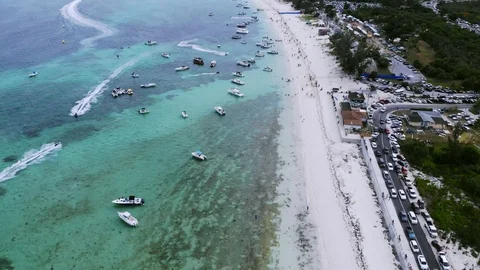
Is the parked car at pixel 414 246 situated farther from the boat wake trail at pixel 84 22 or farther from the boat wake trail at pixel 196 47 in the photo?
the boat wake trail at pixel 84 22

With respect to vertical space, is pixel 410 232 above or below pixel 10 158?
above

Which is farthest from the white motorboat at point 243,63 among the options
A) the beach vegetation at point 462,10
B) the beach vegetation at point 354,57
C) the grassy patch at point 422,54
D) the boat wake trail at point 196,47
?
the beach vegetation at point 462,10

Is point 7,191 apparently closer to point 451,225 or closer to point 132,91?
point 132,91

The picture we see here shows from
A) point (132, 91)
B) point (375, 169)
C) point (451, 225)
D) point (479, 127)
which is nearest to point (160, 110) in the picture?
point (132, 91)

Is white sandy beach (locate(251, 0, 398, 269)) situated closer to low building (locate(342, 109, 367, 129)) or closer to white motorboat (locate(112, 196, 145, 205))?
low building (locate(342, 109, 367, 129))

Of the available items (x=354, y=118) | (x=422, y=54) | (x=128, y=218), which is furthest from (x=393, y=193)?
(x=422, y=54)

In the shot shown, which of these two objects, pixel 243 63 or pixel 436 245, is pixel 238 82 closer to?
pixel 243 63
